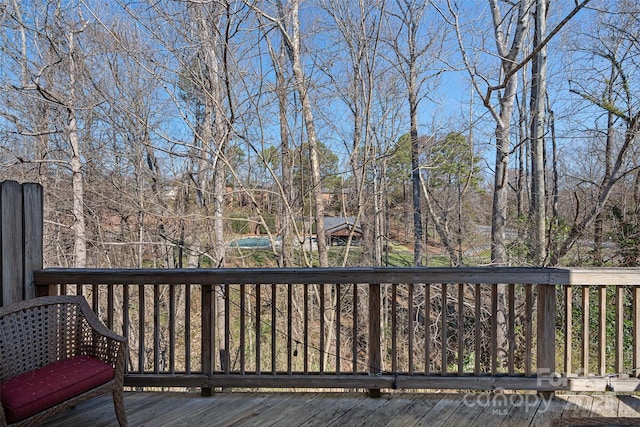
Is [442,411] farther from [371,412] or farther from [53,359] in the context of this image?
[53,359]

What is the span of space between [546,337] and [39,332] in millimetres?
3178

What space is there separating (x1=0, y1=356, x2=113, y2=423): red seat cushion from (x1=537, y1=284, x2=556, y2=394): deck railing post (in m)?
2.69

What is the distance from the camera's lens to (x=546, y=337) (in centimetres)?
241

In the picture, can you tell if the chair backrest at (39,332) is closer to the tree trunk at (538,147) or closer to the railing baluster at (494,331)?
the railing baluster at (494,331)

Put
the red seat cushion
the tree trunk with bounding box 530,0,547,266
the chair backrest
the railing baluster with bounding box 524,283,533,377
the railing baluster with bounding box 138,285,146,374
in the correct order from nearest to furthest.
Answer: the red seat cushion < the chair backrest < the railing baluster with bounding box 524,283,533,377 < the railing baluster with bounding box 138,285,146,374 < the tree trunk with bounding box 530,0,547,266

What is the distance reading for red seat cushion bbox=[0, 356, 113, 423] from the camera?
1675 mm

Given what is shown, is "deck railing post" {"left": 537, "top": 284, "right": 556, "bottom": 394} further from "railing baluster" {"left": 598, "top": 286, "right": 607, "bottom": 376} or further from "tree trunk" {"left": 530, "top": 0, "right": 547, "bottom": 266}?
"tree trunk" {"left": 530, "top": 0, "right": 547, "bottom": 266}

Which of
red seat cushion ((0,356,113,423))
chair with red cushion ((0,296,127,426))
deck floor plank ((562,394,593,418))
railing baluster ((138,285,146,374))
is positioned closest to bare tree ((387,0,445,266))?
deck floor plank ((562,394,593,418))

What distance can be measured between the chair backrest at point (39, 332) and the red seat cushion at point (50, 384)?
0.39 feet

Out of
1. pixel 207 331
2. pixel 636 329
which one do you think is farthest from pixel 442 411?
pixel 207 331

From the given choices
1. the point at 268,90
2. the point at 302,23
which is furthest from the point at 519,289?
the point at 302,23

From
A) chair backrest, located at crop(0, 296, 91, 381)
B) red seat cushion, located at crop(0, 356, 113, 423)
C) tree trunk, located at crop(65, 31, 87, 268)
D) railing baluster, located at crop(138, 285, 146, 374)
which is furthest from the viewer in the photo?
tree trunk, located at crop(65, 31, 87, 268)

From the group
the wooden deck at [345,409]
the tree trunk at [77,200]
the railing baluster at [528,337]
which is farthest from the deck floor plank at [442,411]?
the tree trunk at [77,200]

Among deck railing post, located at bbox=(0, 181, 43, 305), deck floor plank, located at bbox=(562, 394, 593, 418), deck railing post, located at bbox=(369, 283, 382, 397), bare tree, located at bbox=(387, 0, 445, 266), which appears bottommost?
deck floor plank, located at bbox=(562, 394, 593, 418)
